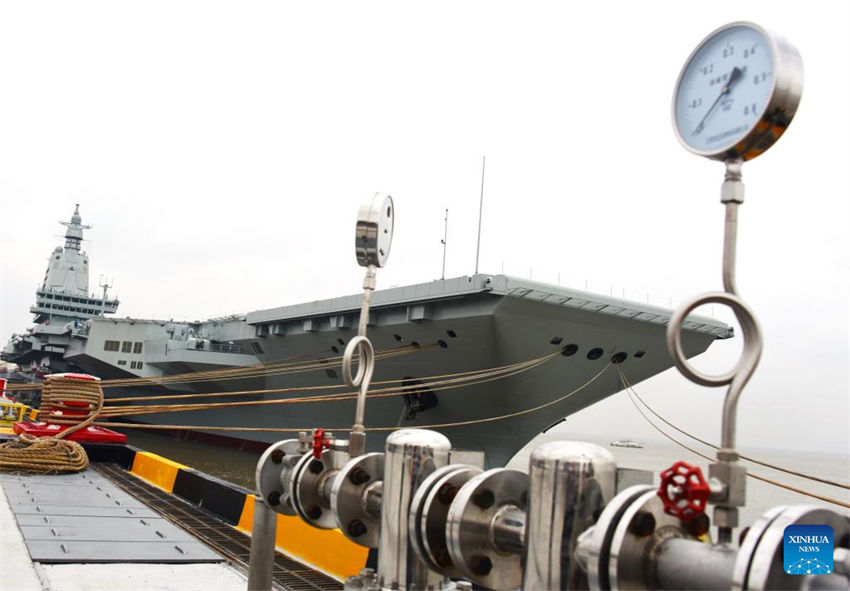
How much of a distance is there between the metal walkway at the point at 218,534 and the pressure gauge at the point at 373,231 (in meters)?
2.33

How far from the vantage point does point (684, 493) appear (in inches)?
58.3

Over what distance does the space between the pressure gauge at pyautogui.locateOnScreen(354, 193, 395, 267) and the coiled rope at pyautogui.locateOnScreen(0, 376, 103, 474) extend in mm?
5372

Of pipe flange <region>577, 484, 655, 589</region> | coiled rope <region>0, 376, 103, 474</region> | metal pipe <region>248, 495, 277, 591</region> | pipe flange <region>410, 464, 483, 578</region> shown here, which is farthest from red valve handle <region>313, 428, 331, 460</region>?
coiled rope <region>0, 376, 103, 474</region>

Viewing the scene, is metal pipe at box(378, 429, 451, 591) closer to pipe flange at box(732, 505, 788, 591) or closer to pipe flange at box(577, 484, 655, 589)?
pipe flange at box(577, 484, 655, 589)

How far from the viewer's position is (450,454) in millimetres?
2229

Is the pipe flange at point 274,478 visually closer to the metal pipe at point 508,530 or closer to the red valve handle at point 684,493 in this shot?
the metal pipe at point 508,530

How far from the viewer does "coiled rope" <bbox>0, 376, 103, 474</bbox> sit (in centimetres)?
708

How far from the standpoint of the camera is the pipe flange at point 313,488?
2.52 m

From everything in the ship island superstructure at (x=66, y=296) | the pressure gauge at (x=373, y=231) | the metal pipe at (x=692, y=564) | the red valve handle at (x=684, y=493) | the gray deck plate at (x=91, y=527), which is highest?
the ship island superstructure at (x=66, y=296)

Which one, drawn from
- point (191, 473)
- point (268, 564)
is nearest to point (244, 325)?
point (191, 473)

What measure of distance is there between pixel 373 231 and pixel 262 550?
132cm

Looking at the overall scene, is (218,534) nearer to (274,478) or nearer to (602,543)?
(274,478)

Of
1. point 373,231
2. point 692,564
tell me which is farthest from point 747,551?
point 373,231

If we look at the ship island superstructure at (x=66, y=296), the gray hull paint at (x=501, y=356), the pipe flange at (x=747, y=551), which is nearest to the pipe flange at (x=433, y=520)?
the pipe flange at (x=747, y=551)
